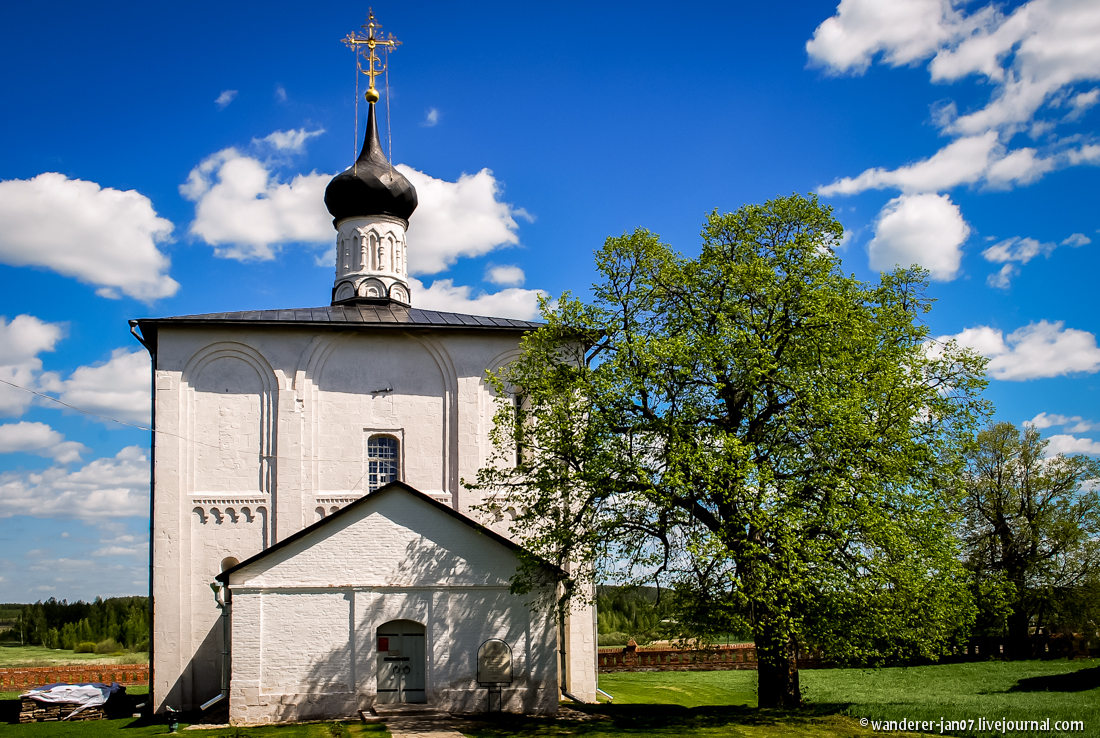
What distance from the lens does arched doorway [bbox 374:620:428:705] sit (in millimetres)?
14562

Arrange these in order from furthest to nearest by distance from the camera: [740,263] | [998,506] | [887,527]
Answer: [998,506] → [740,263] → [887,527]

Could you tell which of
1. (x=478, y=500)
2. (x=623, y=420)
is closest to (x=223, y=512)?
(x=478, y=500)

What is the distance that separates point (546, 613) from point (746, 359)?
18.4 feet

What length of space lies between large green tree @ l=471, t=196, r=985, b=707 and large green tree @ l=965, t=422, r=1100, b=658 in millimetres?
17806

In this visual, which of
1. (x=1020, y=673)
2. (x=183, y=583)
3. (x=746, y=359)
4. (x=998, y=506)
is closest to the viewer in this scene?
(x=746, y=359)

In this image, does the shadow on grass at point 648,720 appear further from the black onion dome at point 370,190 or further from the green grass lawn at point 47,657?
the green grass lawn at point 47,657

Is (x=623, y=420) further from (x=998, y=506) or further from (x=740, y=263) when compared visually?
(x=998, y=506)

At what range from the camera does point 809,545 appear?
1233 centimetres

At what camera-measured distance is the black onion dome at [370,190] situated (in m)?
22.2

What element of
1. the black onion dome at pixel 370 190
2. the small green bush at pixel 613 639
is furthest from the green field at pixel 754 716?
the black onion dome at pixel 370 190

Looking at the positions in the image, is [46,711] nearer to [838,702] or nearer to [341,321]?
[341,321]

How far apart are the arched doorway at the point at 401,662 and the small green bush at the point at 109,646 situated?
2731 cm

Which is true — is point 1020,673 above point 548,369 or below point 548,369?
below

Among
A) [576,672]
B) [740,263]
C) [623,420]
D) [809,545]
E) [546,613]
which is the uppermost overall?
[740,263]
